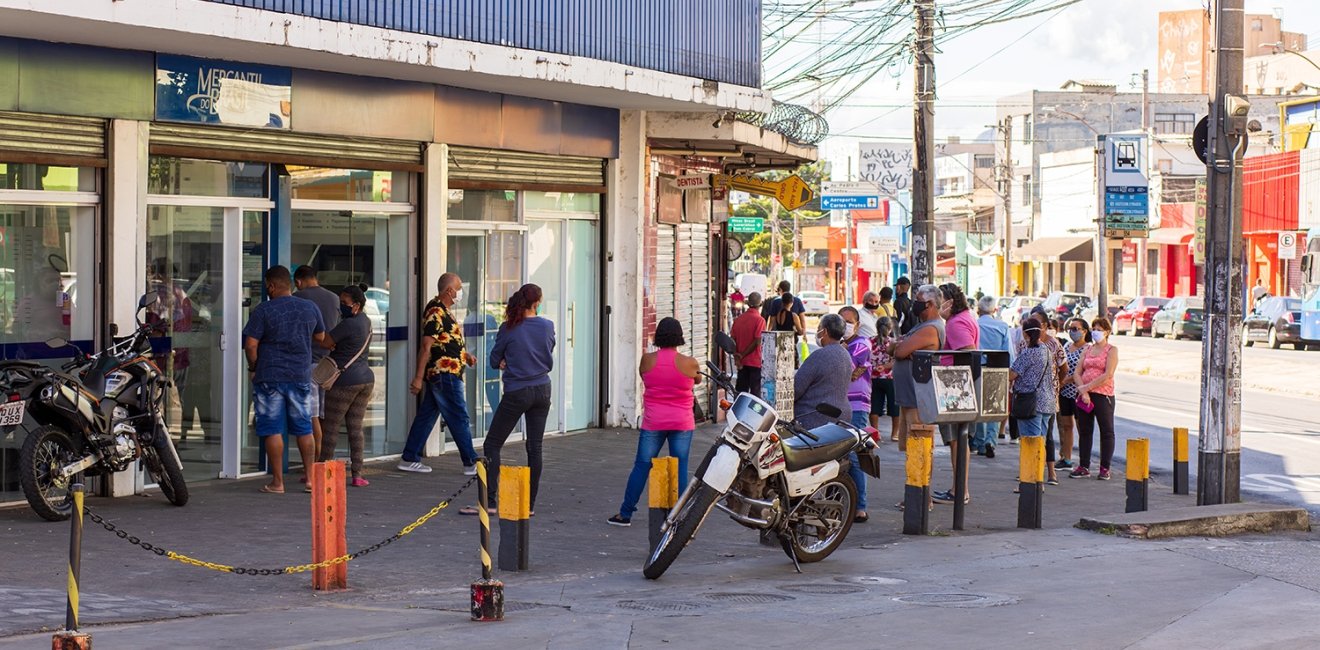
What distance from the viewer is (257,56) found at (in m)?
12.3

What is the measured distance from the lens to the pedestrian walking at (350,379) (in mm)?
12406

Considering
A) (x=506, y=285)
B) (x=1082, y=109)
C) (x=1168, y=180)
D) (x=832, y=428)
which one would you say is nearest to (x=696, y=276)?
(x=506, y=285)

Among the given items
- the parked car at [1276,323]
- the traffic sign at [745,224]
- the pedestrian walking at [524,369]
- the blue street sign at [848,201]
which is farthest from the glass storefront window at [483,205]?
the parked car at [1276,323]

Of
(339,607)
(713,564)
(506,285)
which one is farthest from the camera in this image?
(506,285)

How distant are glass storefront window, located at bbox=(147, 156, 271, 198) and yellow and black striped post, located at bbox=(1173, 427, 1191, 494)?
26.8 ft

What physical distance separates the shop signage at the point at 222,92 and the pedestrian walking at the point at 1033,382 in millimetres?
6926

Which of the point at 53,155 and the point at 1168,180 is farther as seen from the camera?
the point at 1168,180

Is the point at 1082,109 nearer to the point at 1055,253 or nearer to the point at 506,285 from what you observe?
the point at 1055,253

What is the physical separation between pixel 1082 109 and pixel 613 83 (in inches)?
2608

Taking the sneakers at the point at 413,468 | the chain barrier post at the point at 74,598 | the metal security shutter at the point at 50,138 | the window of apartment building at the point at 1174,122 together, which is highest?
the window of apartment building at the point at 1174,122

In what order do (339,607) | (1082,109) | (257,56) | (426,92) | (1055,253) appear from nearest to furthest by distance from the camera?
1. (339,607)
2. (257,56)
3. (426,92)
4. (1055,253)
5. (1082,109)

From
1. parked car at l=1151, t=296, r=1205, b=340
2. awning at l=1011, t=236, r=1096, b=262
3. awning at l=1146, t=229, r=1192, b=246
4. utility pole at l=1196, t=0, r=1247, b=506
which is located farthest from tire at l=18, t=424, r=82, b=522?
awning at l=1011, t=236, r=1096, b=262

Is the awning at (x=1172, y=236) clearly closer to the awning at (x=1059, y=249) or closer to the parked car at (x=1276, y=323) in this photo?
the awning at (x=1059, y=249)

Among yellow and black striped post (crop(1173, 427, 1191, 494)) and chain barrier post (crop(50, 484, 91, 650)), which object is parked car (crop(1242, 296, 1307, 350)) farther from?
chain barrier post (crop(50, 484, 91, 650))
